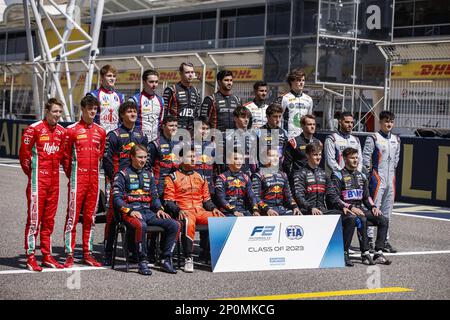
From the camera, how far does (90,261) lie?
8906 mm

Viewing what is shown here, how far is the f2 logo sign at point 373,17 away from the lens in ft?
69.0

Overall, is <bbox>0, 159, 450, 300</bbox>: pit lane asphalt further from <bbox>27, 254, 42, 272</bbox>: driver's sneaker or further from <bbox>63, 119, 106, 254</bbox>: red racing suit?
<bbox>63, 119, 106, 254</bbox>: red racing suit

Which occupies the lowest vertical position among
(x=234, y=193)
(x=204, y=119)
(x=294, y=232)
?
(x=294, y=232)

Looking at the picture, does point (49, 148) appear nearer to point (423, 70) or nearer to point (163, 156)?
point (163, 156)

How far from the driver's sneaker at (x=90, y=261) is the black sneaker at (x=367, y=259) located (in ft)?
10.4

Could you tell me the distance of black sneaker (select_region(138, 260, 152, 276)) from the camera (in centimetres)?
841

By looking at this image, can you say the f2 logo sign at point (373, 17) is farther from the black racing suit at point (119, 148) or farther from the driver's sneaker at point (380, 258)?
the black racing suit at point (119, 148)

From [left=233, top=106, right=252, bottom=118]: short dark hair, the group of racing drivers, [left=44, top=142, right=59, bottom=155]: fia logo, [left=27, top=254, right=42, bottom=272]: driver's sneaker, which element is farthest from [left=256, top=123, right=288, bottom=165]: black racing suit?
[left=27, top=254, right=42, bottom=272]: driver's sneaker

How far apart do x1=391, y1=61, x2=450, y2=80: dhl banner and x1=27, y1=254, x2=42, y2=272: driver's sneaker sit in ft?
35.9

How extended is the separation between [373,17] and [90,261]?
46.6ft

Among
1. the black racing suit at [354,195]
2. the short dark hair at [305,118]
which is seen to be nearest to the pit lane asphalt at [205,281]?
the black racing suit at [354,195]

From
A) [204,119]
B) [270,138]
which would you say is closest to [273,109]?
[270,138]

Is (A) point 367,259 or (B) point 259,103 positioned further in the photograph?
(B) point 259,103
